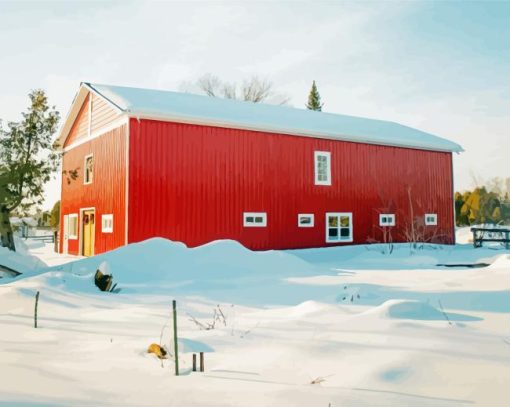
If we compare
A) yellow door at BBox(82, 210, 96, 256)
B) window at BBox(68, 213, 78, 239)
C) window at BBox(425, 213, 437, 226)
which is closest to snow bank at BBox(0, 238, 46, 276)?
yellow door at BBox(82, 210, 96, 256)

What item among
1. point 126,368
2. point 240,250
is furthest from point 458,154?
point 126,368

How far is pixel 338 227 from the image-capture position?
1955 cm

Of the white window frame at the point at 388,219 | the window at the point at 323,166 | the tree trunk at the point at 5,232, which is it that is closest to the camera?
the tree trunk at the point at 5,232

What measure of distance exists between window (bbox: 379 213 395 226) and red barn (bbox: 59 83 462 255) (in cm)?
9

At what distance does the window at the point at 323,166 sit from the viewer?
19.2 meters

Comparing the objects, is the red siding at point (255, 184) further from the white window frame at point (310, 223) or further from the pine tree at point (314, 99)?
the pine tree at point (314, 99)

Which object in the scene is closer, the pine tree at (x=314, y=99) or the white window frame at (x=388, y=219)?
the white window frame at (x=388, y=219)

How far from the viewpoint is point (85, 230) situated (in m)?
19.4

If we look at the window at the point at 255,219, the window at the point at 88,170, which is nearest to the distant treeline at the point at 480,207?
the window at the point at 255,219

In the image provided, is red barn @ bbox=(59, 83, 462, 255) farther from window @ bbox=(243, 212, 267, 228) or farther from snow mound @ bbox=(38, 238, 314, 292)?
snow mound @ bbox=(38, 238, 314, 292)

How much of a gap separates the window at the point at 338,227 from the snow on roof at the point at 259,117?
321cm

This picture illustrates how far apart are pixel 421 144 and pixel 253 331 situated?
18.4 meters

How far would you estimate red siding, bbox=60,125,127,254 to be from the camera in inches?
627

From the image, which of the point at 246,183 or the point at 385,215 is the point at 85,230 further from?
the point at 385,215
